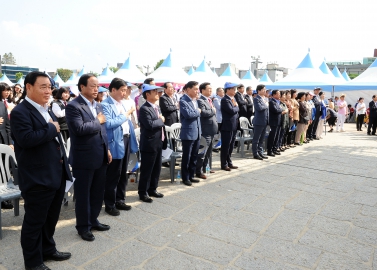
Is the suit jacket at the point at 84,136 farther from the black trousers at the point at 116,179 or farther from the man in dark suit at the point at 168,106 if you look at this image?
the man in dark suit at the point at 168,106

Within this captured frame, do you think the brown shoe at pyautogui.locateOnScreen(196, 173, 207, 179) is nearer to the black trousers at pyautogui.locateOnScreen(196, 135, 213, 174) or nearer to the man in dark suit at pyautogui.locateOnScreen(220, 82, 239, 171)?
the black trousers at pyautogui.locateOnScreen(196, 135, 213, 174)

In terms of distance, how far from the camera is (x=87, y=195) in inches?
128

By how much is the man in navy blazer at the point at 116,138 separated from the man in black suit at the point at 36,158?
1075 millimetres

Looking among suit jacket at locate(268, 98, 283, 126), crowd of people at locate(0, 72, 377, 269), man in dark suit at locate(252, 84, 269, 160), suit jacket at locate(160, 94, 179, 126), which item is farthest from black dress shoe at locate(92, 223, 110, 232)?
suit jacket at locate(268, 98, 283, 126)

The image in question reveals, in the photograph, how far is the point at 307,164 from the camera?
24.6 feet

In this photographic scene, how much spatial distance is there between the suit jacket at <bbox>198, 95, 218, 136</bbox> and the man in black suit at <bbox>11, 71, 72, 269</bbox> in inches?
135

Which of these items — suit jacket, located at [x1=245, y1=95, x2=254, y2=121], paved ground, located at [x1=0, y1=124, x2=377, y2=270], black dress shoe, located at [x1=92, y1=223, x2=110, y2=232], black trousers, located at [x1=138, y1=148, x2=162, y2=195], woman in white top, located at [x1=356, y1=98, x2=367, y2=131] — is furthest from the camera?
woman in white top, located at [x1=356, y1=98, x2=367, y2=131]

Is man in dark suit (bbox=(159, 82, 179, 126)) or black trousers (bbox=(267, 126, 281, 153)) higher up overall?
man in dark suit (bbox=(159, 82, 179, 126))

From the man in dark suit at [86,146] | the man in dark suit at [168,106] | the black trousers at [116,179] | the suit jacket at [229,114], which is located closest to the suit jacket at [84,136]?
the man in dark suit at [86,146]

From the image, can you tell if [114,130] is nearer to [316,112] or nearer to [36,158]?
[36,158]

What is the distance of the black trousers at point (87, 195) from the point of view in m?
3.20

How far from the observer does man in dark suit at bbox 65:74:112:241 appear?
3.04 metres

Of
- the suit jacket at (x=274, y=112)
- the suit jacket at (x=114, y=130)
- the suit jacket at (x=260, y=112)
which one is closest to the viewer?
the suit jacket at (x=114, y=130)

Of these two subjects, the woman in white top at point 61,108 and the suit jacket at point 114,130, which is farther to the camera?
the woman in white top at point 61,108
